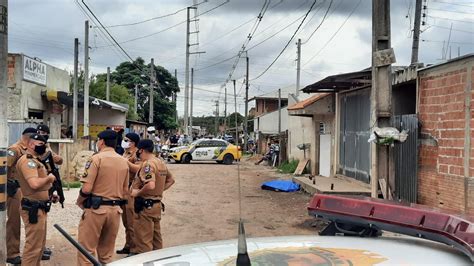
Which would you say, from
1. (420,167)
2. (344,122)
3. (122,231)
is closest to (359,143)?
(344,122)

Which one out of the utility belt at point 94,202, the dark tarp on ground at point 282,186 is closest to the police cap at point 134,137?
the utility belt at point 94,202

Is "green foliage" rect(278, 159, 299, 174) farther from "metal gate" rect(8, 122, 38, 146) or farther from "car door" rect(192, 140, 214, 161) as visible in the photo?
"metal gate" rect(8, 122, 38, 146)

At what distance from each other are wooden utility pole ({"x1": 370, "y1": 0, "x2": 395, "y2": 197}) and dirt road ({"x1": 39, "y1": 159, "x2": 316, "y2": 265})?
1860 mm

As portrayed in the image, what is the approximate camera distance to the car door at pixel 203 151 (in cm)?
2908

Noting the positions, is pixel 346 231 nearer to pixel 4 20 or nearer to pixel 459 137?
pixel 4 20

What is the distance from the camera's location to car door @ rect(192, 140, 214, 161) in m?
29.1

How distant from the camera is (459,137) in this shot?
30.3 feet

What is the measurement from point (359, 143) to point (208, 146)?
14863 millimetres

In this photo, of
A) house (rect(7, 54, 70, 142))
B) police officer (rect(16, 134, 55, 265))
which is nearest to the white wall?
house (rect(7, 54, 70, 142))

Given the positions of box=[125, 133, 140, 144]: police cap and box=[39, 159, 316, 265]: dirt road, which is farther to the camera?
box=[39, 159, 316, 265]: dirt road

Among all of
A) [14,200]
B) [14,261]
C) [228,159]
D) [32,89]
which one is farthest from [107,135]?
[228,159]

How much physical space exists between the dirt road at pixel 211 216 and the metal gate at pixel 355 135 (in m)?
1.97

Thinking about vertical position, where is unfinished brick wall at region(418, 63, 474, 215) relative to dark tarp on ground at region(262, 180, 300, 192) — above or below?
above

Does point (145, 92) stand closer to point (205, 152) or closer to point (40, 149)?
point (205, 152)
